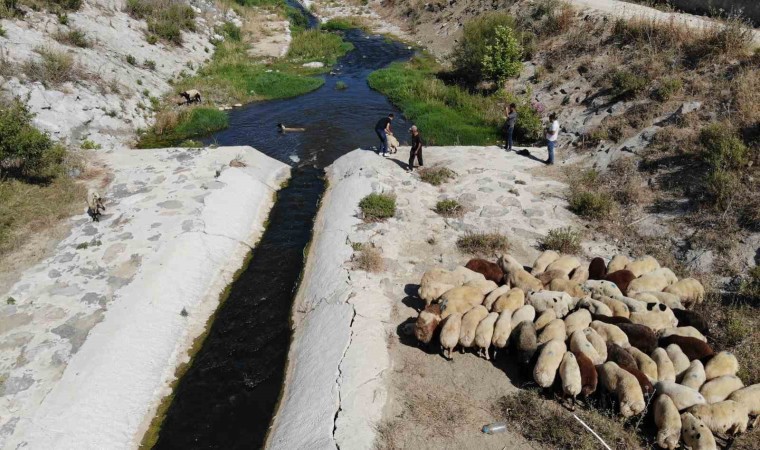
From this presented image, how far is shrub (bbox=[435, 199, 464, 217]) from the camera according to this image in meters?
17.8

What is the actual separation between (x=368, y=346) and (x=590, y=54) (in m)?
24.4

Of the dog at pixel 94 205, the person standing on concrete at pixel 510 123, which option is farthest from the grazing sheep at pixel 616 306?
the dog at pixel 94 205

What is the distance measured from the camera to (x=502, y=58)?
3023cm

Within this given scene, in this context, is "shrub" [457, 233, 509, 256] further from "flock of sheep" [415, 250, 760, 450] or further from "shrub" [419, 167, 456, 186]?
"shrub" [419, 167, 456, 186]

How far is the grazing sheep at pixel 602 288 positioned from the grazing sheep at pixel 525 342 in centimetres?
236

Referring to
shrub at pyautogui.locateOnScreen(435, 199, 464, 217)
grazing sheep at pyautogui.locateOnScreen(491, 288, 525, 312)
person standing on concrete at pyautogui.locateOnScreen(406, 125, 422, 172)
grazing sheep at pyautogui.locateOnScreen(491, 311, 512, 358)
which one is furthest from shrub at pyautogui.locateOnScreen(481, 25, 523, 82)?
grazing sheep at pyautogui.locateOnScreen(491, 311, 512, 358)

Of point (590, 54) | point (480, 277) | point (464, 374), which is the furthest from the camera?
point (590, 54)

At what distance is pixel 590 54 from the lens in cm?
2805

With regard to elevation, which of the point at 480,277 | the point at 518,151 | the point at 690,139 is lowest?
the point at 480,277

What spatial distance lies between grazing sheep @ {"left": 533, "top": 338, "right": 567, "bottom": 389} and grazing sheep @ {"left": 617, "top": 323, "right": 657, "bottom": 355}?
5.36ft

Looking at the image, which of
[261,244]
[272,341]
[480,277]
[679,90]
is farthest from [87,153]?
[679,90]

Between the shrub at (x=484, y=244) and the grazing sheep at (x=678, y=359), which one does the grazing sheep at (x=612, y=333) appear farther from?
the shrub at (x=484, y=244)

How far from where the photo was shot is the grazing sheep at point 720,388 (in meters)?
9.41

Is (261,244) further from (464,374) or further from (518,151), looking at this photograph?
(518,151)
